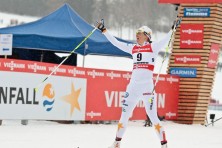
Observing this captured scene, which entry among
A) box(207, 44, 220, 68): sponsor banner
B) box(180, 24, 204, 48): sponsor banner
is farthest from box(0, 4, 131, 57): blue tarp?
box(207, 44, 220, 68): sponsor banner

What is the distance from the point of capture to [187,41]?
19.7 meters

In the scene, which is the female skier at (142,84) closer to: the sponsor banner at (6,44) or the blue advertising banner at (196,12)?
the sponsor banner at (6,44)

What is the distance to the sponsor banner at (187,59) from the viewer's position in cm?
1948

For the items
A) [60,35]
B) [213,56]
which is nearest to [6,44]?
[60,35]

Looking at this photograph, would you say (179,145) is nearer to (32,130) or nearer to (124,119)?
(124,119)

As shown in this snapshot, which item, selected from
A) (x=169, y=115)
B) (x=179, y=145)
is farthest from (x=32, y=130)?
(x=169, y=115)

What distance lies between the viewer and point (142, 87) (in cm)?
1007

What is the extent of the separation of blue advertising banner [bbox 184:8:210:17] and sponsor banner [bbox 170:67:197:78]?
1.60 m

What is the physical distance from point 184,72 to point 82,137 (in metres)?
7.77

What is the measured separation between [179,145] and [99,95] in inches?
216

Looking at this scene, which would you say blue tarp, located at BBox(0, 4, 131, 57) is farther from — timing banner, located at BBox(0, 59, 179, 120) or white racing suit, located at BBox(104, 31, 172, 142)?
white racing suit, located at BBox(104, 31, 172, 142)

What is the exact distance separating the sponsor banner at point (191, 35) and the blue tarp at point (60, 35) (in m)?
1.82

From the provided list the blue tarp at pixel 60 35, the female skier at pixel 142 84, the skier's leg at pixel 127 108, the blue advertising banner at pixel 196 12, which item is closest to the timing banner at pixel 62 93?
the blue tarp at pixel 60 35

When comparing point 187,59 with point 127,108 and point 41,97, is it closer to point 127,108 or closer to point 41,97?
point 41,97
